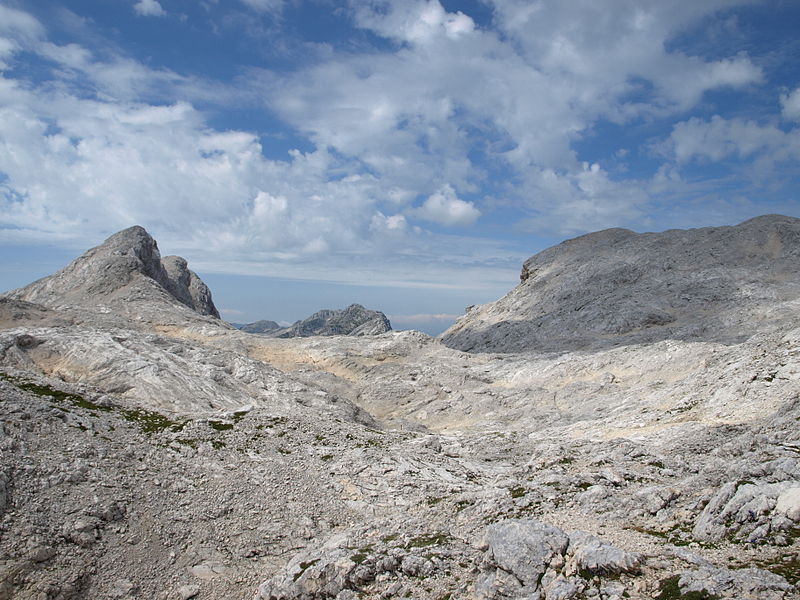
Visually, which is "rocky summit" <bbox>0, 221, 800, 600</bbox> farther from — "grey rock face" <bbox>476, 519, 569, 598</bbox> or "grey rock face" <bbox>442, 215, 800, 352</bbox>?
"grey rock face" <bbox>442, 215, 800, 352</bbox>

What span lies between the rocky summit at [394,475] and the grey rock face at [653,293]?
6859mm

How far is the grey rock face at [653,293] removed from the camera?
48.9m

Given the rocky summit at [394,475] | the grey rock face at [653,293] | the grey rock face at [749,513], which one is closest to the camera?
the grey rock face at [749,513]

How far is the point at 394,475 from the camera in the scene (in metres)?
20.0

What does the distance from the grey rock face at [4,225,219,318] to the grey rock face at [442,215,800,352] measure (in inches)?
1557

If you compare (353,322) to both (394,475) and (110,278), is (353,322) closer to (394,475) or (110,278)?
(110,278)

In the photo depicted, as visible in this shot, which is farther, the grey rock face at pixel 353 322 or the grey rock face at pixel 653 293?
the grey rock face at pixel 353 322

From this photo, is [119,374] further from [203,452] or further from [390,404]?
[390,404]

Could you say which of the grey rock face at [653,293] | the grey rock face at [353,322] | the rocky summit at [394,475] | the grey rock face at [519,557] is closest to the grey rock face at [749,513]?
the rocky summit at [394,475]

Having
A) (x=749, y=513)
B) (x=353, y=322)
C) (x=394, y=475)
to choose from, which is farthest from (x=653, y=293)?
(x=353, y=322)

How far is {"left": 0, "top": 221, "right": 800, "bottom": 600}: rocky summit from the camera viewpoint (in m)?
11.2

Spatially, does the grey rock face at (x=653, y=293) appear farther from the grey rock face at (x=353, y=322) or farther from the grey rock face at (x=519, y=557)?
the grey rock face at (x=519, y=557)

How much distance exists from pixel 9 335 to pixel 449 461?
24.8 meters

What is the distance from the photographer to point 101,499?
15945mm
